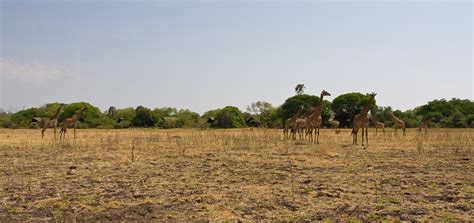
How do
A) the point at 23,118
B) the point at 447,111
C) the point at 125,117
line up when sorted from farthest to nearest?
the point at 125,117
the point at 447,111
the point at 23,118

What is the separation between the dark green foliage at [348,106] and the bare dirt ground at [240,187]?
34.8 m

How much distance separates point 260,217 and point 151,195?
2.41 metres

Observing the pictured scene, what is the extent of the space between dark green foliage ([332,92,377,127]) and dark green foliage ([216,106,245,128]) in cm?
1119

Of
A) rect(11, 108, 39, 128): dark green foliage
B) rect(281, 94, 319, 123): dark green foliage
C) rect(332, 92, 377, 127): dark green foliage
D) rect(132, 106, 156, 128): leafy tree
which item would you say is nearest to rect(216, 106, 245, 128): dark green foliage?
rect(281, 94, 319, 123): dark green foliage

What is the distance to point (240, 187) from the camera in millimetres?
8258

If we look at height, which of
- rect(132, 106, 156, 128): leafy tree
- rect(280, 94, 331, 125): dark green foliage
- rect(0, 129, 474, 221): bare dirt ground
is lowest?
rect(0, 129, 474, 221): bare dirt ground

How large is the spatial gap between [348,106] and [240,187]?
42366 mm

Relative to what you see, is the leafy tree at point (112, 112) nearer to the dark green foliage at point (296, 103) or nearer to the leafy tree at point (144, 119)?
the leafy tree at point (144, 119)

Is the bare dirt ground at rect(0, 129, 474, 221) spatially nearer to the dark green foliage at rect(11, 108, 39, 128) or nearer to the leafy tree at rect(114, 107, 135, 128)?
the dark green foliage at rect(11, 108, 39, 128)

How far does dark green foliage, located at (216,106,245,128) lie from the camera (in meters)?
46.8

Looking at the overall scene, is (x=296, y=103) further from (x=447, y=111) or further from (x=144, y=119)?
(x=447, y=111)

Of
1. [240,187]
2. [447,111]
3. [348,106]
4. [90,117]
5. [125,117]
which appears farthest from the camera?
[125,117]

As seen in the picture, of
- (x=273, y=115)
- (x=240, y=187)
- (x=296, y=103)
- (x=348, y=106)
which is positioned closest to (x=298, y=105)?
(x=296, y=103)

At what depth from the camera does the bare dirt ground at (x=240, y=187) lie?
6.42 metres
